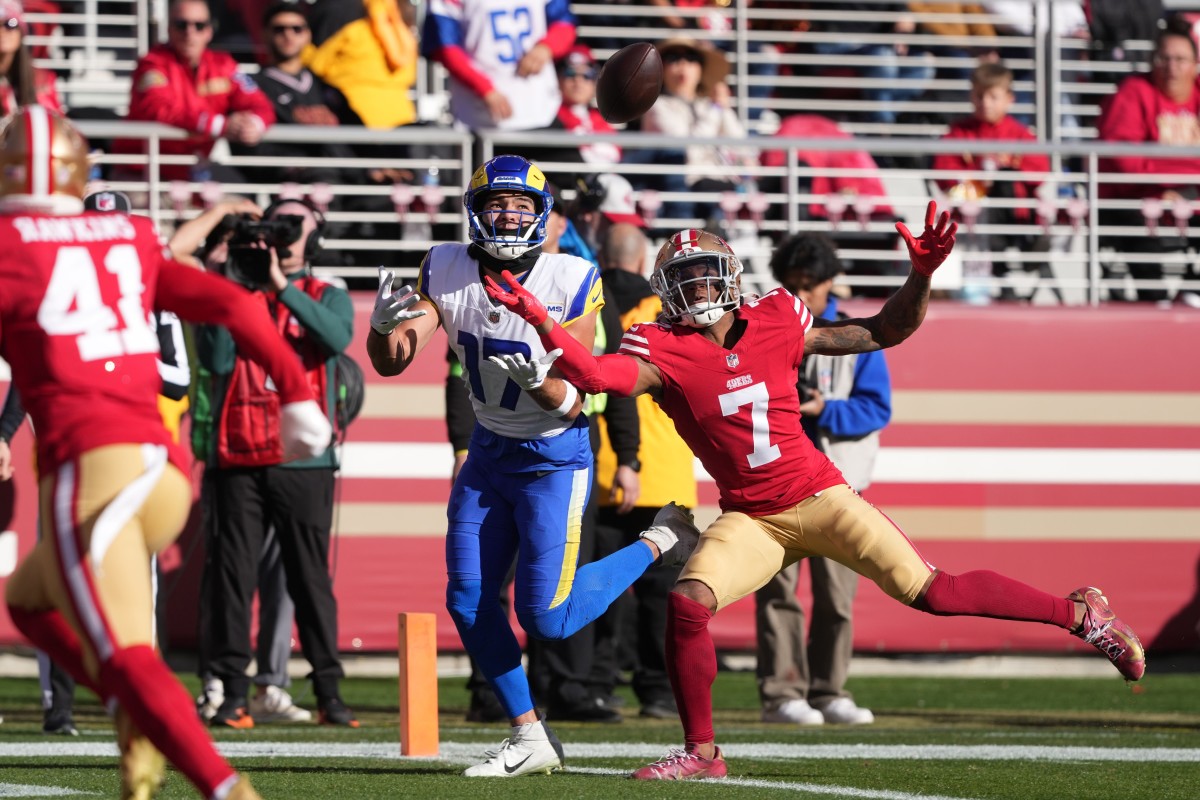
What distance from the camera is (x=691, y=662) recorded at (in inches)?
220

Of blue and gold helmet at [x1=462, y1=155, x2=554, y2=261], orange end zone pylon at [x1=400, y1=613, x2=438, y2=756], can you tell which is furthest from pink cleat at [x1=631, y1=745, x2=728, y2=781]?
blue and gold helmet at [x1=462, y1=155, x2=554, y2=261]

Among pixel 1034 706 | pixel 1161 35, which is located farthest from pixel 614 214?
pixel 1161 35

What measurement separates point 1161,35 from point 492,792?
26.2ft

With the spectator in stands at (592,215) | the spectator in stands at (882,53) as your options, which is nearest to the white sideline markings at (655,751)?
the spectator in stands at (592,215)

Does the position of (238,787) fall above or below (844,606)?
above

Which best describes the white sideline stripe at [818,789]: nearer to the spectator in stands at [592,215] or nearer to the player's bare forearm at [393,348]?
the player's bare forearm at [393,348]

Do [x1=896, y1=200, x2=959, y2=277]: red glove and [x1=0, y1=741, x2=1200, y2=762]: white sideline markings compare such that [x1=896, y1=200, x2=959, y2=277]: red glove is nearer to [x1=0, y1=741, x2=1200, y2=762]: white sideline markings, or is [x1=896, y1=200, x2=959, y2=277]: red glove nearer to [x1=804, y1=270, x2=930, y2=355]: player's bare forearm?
[x1=804, y1=270, x2=930, y2=355]: player's bare forearm

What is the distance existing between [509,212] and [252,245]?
1960 millimetres

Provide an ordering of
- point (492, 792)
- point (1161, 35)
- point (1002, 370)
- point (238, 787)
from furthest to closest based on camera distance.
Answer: point (1161, 35) < point (1002, 370) < point (492, 792) < point (238, 787)

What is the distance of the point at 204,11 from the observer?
9.92 metres

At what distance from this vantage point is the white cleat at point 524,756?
5641 millimetres

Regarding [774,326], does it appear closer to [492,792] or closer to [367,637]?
[492,792]

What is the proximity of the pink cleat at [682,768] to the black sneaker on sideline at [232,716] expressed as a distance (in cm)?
231

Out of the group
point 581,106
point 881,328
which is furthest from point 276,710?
point 581,106
